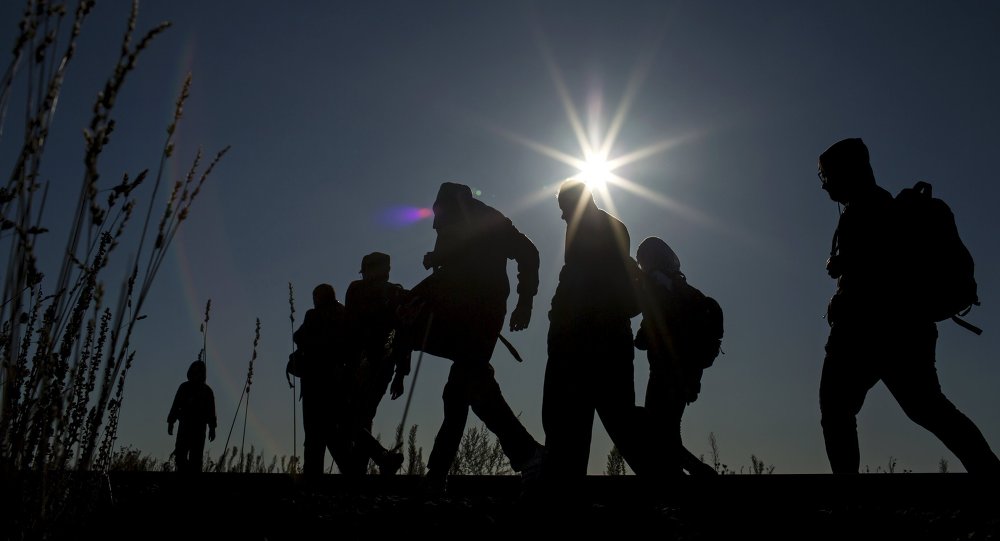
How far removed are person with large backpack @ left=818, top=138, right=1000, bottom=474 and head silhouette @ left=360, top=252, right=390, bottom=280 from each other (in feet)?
12.7

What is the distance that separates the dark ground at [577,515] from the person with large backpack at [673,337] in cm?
120

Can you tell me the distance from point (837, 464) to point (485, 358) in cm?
203

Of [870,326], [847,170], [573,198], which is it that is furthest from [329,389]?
[847,170]

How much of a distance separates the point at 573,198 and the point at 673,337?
1472 millimetres

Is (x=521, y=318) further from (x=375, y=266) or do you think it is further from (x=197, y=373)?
(x=197, y=373)

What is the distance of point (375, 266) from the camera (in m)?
6.25

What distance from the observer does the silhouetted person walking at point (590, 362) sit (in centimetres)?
294

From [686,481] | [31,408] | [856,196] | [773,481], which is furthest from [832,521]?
[31,408]

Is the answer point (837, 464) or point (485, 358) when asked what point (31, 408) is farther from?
point (837, 464)

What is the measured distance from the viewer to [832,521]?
2.28 m

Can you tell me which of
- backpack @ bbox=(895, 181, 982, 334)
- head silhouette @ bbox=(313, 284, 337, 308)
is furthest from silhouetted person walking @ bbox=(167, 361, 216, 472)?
backpack @ bbox=(895, 181, 982, 334)

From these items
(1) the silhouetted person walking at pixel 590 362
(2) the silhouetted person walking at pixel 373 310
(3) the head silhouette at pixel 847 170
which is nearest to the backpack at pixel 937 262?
(3) the head silhouette at pixel 847 170

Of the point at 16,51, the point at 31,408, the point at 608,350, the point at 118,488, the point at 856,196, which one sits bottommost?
the point at 118,488

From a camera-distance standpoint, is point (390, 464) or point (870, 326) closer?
point (870, 326)
